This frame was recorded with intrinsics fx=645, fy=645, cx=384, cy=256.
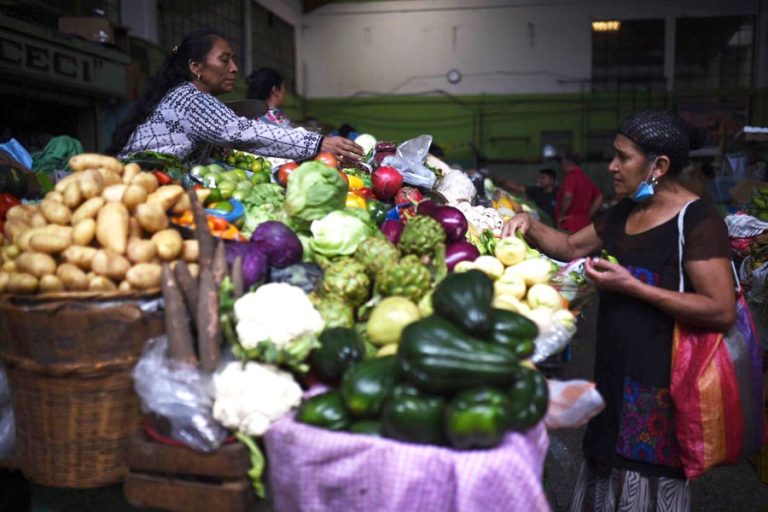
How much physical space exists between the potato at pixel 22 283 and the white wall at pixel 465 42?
15106 millimetres

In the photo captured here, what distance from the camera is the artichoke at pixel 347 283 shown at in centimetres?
220

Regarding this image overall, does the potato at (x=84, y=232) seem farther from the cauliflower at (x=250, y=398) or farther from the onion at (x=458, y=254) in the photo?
the onion at (x=458, y=254)

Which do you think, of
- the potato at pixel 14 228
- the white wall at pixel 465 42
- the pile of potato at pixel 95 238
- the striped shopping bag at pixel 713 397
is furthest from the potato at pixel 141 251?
the white wall at pixel 465 42

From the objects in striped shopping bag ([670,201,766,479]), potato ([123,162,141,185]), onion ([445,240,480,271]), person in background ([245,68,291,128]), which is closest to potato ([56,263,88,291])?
potato ([123,162,141,185])

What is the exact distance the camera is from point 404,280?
2174 millimetres

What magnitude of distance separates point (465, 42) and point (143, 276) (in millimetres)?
15325

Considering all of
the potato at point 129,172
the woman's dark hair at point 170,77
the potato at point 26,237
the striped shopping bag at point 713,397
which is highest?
the woman's dark hair at point 170,77

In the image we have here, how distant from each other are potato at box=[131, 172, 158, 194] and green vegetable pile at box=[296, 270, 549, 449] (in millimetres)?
909

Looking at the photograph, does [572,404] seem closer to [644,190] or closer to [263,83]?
[644,190]

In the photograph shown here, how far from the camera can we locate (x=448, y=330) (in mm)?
1835

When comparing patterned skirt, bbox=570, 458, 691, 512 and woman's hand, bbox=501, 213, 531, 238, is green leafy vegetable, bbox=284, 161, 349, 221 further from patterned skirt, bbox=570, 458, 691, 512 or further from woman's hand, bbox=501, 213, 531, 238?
patterned skirt, bbox=570, 458, 691, 512

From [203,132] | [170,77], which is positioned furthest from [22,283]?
[170,77]

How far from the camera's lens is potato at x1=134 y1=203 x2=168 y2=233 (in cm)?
214

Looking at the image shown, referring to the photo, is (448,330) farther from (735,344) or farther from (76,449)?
(735,344)
